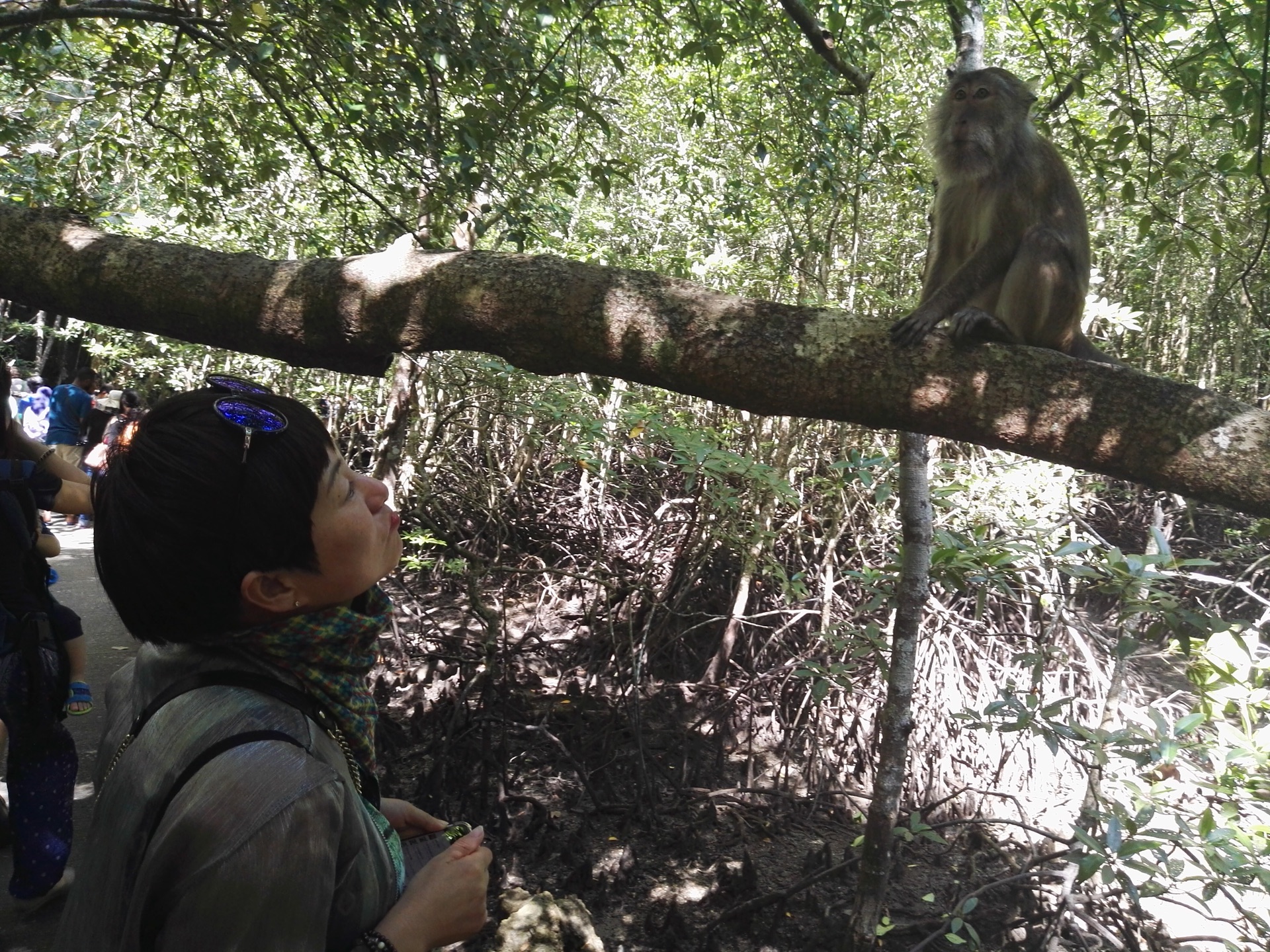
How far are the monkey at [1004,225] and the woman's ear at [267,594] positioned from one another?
2.31 metres

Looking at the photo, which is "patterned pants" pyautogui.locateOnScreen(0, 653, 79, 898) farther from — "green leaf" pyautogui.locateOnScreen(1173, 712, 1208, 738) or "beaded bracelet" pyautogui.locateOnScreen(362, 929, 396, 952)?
"green leaf" pyautogui.locateOnScreen(1173, 712, 1208, 738)

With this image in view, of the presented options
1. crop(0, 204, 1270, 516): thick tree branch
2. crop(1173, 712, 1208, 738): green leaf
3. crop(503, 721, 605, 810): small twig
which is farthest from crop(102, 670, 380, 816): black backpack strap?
crop(503, 721, 605, 810): small twig

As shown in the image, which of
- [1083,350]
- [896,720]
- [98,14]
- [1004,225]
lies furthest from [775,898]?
[98,14]

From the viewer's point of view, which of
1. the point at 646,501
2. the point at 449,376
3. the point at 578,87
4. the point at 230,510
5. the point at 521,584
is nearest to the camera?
the point at 230,510

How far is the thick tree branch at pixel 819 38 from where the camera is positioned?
307 cm

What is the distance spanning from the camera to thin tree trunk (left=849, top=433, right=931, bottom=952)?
10.8ft

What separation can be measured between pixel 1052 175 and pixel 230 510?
11.9ft

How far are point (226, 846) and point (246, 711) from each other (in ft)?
0.49

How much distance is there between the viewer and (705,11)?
4207 millimetres

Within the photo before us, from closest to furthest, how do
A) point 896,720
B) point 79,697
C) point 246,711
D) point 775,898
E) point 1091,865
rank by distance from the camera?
point 246,711, point 1091,865, point 79,697, point 896,720, point 775,898

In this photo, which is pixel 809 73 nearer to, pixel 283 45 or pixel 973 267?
pixel 973 267

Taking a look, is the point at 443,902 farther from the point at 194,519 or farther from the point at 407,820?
the point at 194,519

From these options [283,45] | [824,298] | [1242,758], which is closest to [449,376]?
[283,45]

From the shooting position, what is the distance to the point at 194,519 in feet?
3.31
